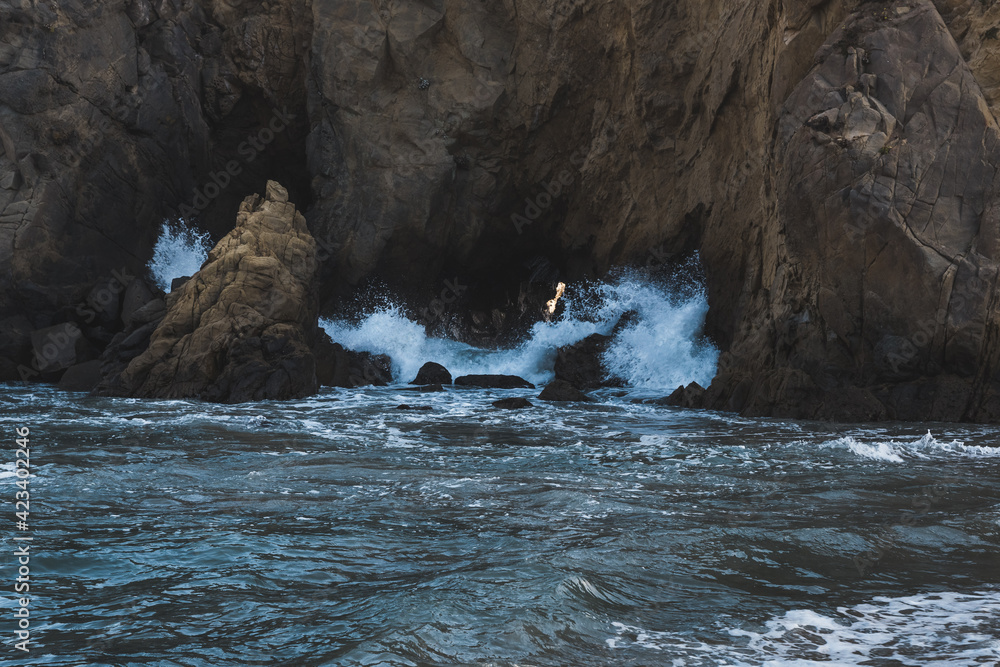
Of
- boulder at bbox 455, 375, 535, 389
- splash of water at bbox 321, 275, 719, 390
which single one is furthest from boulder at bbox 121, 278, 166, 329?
boulder at bbox 455, 375, 535, 389

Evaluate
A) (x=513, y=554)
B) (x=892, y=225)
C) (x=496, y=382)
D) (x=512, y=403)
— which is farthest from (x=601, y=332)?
(x=513, y=554)

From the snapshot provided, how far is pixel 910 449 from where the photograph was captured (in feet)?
26.3

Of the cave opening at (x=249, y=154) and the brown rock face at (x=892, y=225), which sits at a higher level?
the cave opening at (x=249, y=154)

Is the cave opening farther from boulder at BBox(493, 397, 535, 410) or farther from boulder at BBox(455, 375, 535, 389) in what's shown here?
boulder at BBox(493, 397, 535, 410)

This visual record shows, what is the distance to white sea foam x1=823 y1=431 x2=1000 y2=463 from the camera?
762 cm

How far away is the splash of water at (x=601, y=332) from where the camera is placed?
18406 millimetres

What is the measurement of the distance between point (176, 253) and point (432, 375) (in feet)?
25.0

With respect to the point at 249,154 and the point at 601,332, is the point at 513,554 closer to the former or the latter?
the point at 601,332

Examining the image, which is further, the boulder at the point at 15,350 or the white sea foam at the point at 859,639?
the boulder at the point at 15,350

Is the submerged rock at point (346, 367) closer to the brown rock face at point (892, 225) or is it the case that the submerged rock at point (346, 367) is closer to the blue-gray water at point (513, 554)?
the brown rock face at point (892, 225)

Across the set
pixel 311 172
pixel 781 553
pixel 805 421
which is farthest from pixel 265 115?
pixel 781 553

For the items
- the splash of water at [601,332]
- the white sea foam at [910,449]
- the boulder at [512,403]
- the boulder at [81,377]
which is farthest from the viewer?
the splash of water at [601,332]

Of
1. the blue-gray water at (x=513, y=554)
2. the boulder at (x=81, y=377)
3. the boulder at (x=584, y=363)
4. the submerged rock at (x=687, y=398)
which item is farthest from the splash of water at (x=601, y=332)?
the blue-gray water at (x=513, y=554)

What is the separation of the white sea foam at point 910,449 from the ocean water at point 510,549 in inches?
1.9
